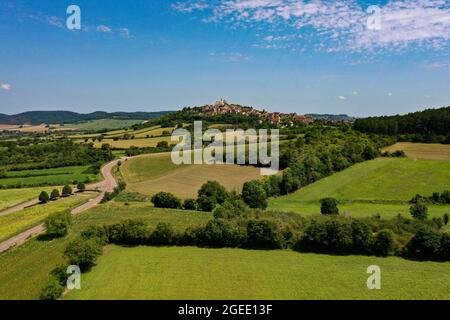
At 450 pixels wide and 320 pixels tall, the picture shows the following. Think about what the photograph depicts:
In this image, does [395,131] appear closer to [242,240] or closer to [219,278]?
[242,240]

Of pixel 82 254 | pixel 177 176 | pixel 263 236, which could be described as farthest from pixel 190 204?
pixel 82 254

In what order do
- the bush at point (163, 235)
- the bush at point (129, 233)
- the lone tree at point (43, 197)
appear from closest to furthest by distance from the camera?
the bush at point (163, 235)
the bush at point (129, 233)
the lone tree at point (43, 197)

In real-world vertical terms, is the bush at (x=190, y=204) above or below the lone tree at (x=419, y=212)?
below

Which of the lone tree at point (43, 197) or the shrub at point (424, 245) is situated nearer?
the shrub at point (424, 245)

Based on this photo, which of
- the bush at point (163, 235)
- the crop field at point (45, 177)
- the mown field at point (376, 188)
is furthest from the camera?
the crop field at point (45, 177)

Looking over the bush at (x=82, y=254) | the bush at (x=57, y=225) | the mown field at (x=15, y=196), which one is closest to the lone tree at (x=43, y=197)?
the mown field at (x=15, y=196)

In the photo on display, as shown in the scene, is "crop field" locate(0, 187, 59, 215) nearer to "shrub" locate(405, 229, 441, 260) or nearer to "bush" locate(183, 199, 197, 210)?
"bush" locate(183, 199, 197, 210)

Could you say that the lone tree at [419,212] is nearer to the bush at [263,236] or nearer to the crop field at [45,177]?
the bush at [263,236]
